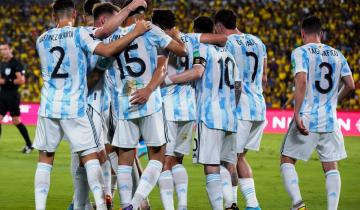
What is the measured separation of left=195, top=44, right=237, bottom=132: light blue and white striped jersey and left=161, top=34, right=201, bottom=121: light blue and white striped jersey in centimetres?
27

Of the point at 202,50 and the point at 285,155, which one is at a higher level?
the point at 202,50

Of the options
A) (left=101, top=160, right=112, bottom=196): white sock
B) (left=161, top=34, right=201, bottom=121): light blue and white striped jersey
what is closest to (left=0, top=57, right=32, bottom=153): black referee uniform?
(left=101, top=160, right=112, bottom=196): white sock

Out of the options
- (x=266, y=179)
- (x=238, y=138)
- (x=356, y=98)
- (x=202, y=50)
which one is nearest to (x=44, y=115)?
(x=202, y=50)

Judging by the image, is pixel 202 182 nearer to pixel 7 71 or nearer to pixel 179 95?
pixel 179 95

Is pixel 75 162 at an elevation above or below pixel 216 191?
above

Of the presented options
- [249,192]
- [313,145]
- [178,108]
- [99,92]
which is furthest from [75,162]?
[313,145]

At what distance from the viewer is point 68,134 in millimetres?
7895

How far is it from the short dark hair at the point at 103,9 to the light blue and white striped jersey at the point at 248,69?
5.00 ft

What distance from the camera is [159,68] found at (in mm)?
7938

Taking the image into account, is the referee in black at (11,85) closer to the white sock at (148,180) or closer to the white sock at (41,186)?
the white sock at (41,186)

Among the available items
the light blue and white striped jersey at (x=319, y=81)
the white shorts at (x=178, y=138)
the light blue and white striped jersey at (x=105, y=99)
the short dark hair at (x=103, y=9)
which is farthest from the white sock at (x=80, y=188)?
the light blue and white striped jersey at (x=319, y=81)

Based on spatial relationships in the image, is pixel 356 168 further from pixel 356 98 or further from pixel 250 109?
pixel 356 98

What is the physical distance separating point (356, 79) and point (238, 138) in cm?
1826

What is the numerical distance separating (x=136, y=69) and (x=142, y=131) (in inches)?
23.9
